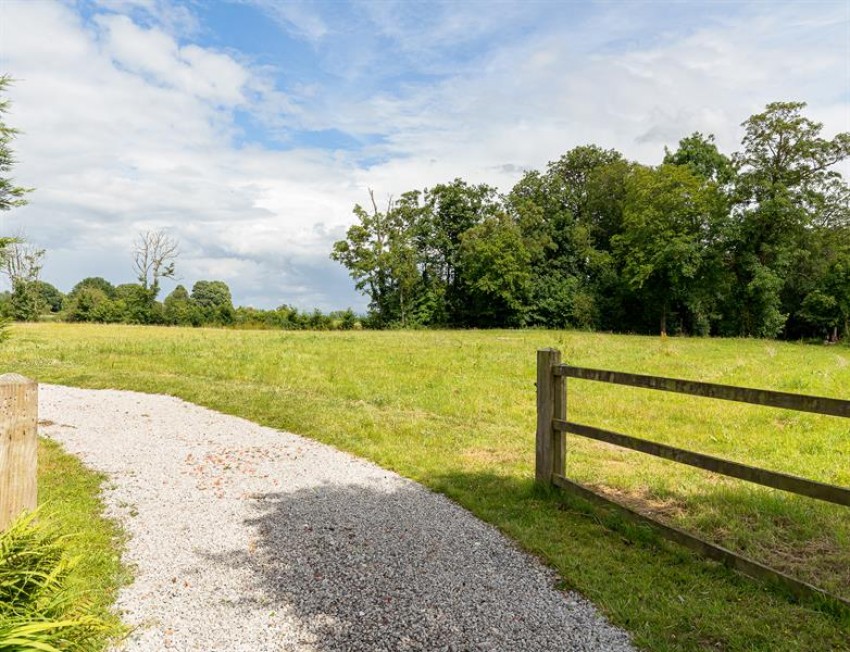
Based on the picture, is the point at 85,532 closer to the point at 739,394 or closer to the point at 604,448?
the point at 739,394

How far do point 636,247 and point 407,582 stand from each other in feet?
134

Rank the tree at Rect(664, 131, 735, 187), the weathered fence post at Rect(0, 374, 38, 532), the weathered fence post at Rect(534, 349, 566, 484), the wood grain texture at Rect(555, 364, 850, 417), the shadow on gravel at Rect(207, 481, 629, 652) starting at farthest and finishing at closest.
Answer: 1. the tree at Rect(664, 131, 735, 187)
2. the weathered fence post at Rect(534, 349, 566, 484)
3. the wood grain texture at Rect(555, 364, 850, 417)
4. the shadow on gravel at Rect(207, 481, 629, 652)
5. the weathered fence post at Rect(0, 374, 38, 532)

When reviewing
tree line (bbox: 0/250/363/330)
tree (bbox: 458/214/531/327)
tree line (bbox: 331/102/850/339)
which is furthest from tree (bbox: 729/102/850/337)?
tree line (bbox: 0/250/363/330)

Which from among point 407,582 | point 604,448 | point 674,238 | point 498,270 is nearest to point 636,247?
point 674,238

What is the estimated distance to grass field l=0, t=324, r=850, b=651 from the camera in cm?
384

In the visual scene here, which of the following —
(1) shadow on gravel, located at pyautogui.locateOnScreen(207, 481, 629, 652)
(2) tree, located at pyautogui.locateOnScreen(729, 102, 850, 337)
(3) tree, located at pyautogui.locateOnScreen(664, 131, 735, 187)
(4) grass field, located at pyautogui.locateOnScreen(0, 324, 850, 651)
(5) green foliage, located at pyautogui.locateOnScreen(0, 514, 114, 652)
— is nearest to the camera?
(5) green foliage, located at pyautogui.locateOnScreen(0, 514, 114, 652)

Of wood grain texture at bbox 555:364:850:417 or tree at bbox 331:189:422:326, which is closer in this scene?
wood grain texture at bbox 555:364:850:417

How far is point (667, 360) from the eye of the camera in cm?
1891

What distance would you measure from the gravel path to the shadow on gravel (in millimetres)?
13

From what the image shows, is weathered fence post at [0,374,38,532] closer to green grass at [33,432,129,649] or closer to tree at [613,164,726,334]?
green grass at [33,432,129,649]

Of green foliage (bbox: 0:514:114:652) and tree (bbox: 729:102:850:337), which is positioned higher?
tree (bbox: 729:102:850:337)

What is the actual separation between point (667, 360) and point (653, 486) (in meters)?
13.7

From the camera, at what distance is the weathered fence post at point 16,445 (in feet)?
10.1

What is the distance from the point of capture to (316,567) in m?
4.34
